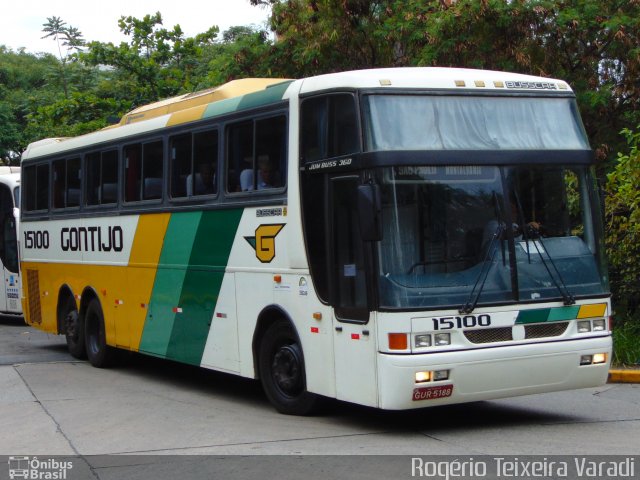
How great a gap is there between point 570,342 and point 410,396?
1.70m

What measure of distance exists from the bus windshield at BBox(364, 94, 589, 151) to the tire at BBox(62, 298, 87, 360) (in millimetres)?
8270

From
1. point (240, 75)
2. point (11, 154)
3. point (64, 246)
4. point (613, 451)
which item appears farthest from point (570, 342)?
point (11, 154)

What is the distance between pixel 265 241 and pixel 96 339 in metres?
5.78

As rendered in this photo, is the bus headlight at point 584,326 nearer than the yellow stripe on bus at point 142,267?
Yes

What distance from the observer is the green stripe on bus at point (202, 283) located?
1157 centimetres

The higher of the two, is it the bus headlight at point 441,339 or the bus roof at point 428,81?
the bus roof at point 428,81

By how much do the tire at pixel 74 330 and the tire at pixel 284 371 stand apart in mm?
5944

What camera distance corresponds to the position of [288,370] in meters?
10.5

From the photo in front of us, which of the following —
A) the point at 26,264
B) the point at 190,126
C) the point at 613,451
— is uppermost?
the point at 190,126

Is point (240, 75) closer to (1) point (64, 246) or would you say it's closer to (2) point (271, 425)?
(1) point (64, 246)

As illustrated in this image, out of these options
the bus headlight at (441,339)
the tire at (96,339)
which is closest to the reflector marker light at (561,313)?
the bus headlight at (441,339)

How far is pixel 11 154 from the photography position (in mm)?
47500

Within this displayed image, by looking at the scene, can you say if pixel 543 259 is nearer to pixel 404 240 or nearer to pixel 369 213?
pixel 404 240

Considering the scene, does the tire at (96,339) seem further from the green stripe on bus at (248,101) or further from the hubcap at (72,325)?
the green stripe on bus at (248,101)
